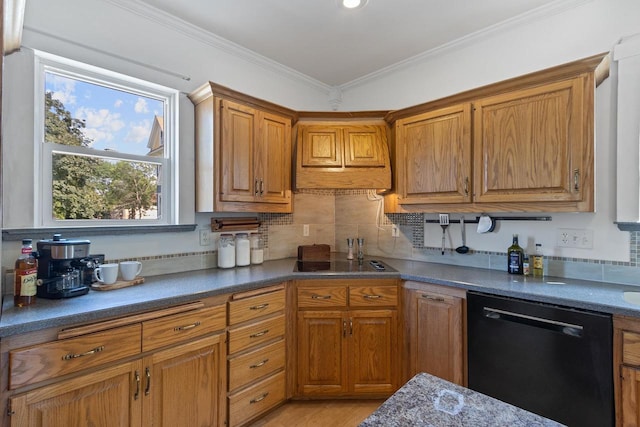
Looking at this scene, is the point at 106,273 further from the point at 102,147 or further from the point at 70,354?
the point at 102,147

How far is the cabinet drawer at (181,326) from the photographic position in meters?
1.48

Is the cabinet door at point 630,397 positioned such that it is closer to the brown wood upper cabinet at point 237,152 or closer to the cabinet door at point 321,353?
the cabinet door at point 321,353

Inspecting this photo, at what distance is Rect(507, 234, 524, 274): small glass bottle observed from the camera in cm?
208

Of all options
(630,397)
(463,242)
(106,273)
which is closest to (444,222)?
(463,242)

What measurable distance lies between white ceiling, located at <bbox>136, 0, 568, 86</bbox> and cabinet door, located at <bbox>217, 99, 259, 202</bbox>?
1.95 ft

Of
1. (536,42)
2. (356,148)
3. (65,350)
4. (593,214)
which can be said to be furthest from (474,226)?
(65,350)

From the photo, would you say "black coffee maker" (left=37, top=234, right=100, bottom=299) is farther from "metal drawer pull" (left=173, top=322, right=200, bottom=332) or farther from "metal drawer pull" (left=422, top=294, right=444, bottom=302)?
"metal drawer pull" (left=422, top=294, right=444, bottom=302)

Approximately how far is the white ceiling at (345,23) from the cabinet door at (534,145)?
655 mm

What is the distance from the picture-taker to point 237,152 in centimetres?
224

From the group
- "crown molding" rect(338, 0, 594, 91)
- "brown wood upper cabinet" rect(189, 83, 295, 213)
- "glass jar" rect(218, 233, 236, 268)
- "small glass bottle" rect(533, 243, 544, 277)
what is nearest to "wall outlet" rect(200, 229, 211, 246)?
"glass jar" rect(218, 233, 236, 268)

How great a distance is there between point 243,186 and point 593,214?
7.45 feet

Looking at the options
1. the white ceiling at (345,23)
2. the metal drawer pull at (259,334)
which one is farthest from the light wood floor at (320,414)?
the white ceiling at (345,23)

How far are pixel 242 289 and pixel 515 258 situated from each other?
1.80 metres

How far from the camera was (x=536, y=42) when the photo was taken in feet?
7.01
